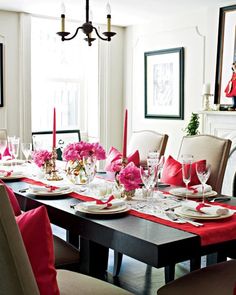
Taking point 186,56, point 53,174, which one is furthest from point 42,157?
point 186,56

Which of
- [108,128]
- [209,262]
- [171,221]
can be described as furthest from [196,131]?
[171,221]

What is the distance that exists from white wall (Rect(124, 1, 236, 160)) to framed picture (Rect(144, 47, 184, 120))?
0.22 feet

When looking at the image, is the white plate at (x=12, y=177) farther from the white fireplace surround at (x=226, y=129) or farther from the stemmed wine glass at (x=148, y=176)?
the white fireplace surround at (x=226, y=129)

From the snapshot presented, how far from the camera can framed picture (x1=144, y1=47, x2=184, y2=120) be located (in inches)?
219

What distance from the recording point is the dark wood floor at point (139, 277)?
298 centimetres

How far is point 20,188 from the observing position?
8.98ft

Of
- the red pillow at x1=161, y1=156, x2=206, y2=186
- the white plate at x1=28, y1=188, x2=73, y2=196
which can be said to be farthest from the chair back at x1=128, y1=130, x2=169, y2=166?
the white plate at x1=28, y1=188, x2=73, y2=196

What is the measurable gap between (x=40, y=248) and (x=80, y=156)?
125cm

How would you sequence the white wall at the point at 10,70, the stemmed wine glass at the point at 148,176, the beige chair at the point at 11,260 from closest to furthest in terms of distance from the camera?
the beige chair at the point at 11,260
the stemmed wine glass at the point at 148,176
the white wall at the point at 10,70

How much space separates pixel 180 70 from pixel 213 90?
56 cm

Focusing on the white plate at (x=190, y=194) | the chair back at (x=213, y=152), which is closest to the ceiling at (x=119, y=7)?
the chair back at (x=213, y=152)

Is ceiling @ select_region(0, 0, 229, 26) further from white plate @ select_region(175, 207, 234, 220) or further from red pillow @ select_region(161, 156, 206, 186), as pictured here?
white plate @ select_region(175, 207, 234, 220)

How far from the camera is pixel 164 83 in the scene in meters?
5.76

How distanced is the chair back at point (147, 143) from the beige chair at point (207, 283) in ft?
5.34
